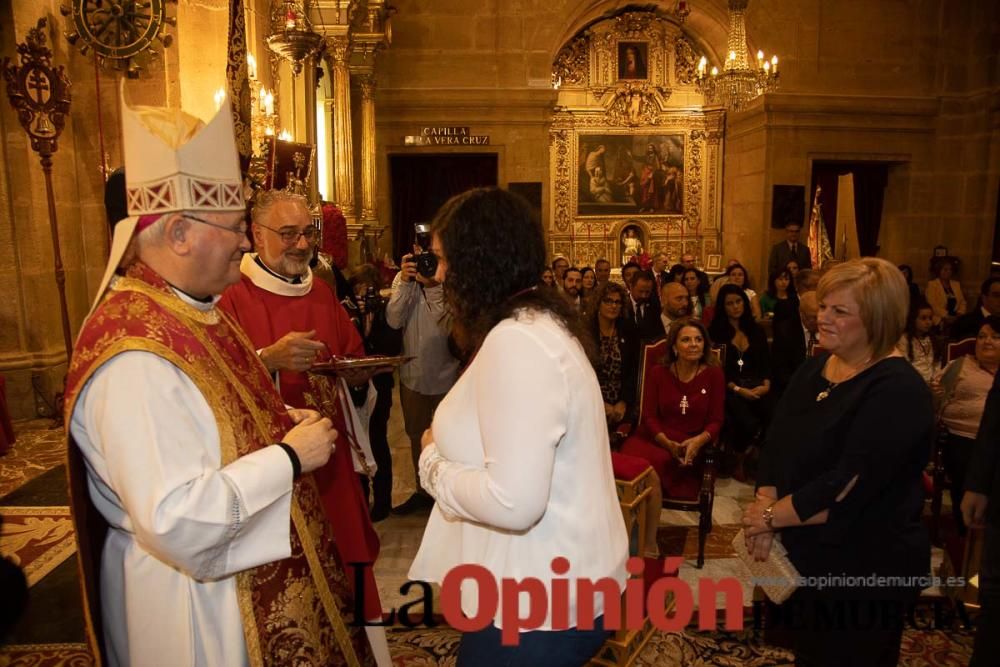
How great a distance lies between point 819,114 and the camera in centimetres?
1207

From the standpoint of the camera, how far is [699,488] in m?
4.06

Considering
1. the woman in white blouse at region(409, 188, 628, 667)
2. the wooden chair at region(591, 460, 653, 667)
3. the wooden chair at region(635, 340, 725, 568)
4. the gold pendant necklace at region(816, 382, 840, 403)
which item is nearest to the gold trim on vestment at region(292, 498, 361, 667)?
the woman in white blouse at region(409, 188, 628, 667)

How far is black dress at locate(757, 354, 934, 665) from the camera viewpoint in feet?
6.28

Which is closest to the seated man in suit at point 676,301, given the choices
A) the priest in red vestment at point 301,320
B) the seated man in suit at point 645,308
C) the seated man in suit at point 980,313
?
the seated man in suit at point 645,308

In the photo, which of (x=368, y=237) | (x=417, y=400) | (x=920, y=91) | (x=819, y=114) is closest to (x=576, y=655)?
(x=417, y=400)

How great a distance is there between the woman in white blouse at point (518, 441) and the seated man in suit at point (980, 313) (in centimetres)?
430

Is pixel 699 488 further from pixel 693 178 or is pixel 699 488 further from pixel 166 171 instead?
pixel 693 178

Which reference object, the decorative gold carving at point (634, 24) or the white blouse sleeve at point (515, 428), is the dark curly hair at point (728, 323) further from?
the decorative gold carving at point (634, 24)

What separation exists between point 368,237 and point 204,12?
4510 mm

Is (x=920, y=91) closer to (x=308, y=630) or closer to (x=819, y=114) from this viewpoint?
(x=819, y=114)

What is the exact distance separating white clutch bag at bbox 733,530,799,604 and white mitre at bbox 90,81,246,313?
6.18 feet

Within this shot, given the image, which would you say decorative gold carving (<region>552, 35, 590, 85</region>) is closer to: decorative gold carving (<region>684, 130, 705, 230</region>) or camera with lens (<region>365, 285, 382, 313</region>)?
decorative gold carving (<region>684, 130, 705, 230</region>)

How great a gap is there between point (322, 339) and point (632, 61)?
12897 mm

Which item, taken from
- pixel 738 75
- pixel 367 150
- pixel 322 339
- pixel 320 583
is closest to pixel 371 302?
pixel 322 339
